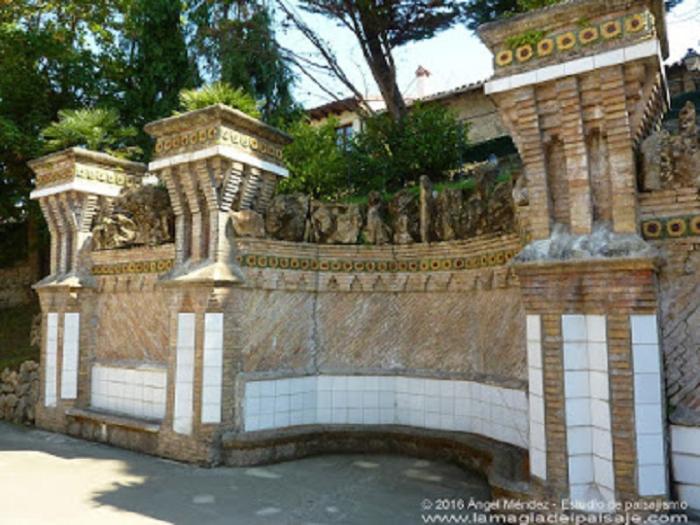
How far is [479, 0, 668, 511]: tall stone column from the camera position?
4.88 metres

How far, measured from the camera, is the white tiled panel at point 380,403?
292 inches

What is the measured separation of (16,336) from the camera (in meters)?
14.8

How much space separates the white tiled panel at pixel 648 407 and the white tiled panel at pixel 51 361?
981 centimetres

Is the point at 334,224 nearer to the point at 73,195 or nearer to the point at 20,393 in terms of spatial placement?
the point at 73,195

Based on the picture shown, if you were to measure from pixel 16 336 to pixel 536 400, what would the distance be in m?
14.7

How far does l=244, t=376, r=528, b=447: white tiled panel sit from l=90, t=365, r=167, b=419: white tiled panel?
6.23 ft

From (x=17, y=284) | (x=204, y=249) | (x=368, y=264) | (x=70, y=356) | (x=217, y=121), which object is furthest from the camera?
(x=17, y=284)

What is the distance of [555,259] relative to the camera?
5234 mm

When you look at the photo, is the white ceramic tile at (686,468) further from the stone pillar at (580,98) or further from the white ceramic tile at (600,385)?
the stone pillar at (580,98)

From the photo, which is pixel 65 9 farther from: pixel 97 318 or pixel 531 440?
pixel 531 440

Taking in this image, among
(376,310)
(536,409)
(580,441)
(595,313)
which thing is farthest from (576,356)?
(376,310)

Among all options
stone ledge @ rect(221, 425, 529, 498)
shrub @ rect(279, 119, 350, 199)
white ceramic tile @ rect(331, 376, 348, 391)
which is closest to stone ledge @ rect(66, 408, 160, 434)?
stone ledge @ rect(221, 425, 529, 498)

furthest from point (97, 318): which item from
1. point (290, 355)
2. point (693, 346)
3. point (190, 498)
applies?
point (693, 346)

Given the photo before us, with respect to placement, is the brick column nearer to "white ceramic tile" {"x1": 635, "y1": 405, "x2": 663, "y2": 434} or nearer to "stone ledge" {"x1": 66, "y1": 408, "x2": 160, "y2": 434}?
"white ceramic tile" {"x1": 635, "y1": 405, "x2": 663, "y2": 434}
